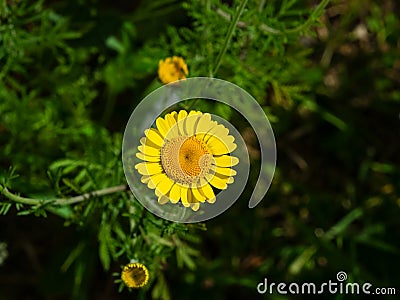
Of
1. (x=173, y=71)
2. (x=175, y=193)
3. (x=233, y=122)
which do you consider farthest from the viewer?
(x=233, y=122)

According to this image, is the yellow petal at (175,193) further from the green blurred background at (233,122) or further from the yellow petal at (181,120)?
the green blurred background at (233,122)

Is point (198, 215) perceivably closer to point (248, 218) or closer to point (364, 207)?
point (248, 218)

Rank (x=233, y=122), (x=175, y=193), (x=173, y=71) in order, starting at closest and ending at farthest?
1. (x=175, y=193)
2. (x=173, y=71)
3. (x=233, y=122)

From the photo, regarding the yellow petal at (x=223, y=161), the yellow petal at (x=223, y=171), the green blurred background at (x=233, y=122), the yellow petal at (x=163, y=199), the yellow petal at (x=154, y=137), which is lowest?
the green blurred background at (x=233, y=122)

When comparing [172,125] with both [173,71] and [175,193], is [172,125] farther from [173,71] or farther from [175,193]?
[173,71]

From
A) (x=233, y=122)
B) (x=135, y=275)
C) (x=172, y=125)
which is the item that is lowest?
(x=233, y=122)

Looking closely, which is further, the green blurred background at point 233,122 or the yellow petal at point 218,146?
the green blurred background at point 233,122

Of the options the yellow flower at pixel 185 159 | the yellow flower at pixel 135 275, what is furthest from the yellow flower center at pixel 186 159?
the yellow flower at pixel 135 275

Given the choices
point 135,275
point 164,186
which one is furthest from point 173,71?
point 135,275
